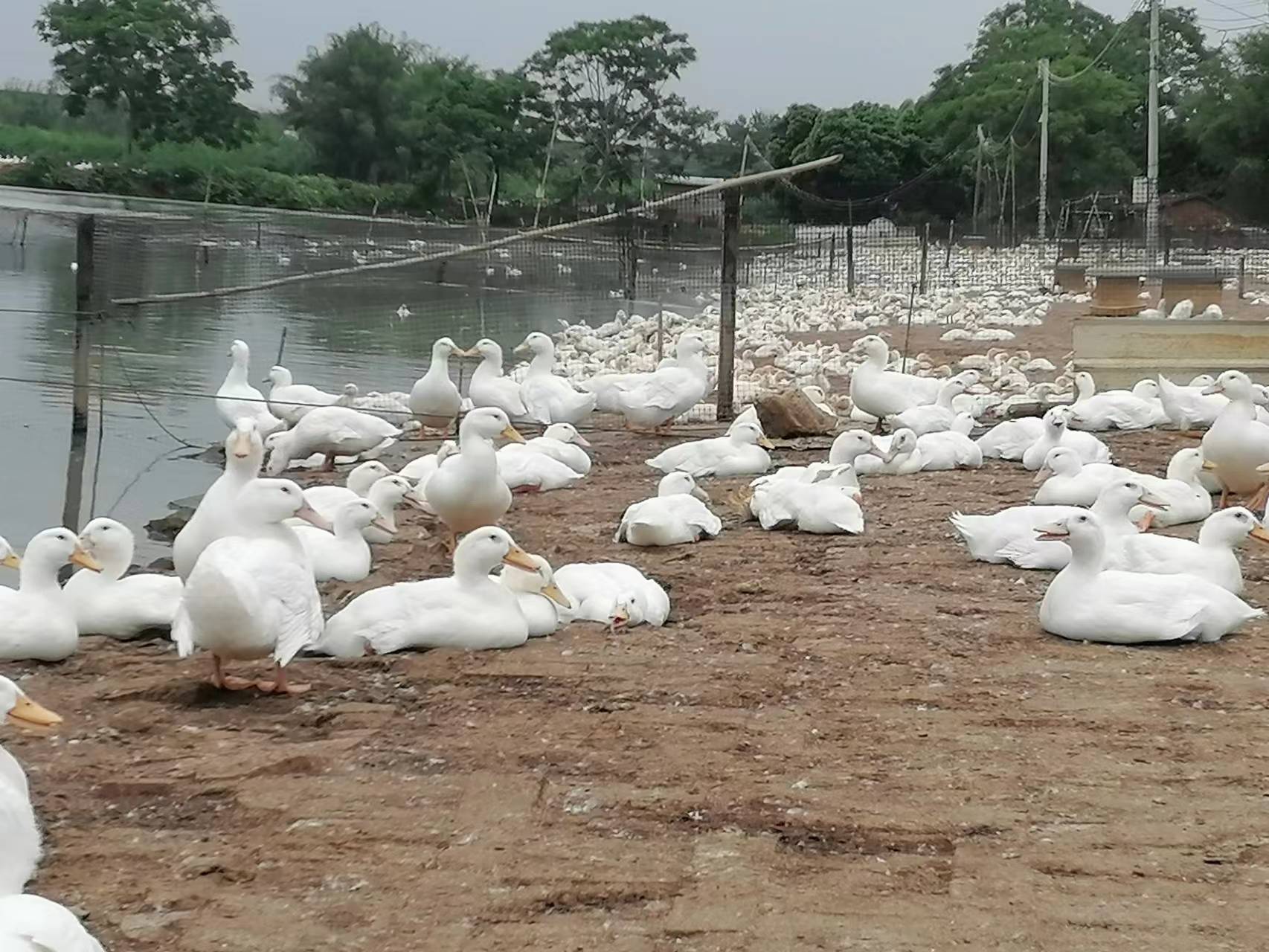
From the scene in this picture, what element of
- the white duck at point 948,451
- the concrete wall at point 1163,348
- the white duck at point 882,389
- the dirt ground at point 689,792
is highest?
the concrete wall at point 1163,348

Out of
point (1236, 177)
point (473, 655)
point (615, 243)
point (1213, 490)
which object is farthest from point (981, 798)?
point (1236, 177)

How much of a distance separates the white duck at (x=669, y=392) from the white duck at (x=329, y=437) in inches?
90.9

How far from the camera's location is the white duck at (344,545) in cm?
672

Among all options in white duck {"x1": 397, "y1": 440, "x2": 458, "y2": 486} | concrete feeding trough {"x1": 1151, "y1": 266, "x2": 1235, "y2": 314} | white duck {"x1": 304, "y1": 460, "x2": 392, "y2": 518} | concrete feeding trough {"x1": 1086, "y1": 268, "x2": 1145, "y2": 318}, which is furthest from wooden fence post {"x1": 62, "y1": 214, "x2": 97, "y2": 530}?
concrete feeding trough {"x1": 1151, "y1": 266, "x2": 1235, "y2": 314}

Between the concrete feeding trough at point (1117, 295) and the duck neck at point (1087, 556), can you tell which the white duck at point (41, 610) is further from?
the concrete feeding trough at point (1117, 295)

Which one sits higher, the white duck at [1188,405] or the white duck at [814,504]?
the white duck at [1188,405]

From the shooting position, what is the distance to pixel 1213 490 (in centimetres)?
874

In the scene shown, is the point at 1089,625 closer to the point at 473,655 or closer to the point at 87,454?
the point at 473,655

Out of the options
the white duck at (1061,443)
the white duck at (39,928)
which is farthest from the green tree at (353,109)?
the white duck at (39,928)

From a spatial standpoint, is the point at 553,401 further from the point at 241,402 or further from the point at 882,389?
the point at 882,389

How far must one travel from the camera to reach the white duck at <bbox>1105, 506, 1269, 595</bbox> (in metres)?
6.13

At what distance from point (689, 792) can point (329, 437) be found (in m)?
6.15

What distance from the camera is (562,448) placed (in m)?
9.88

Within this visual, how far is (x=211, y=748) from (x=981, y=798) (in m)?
2.23
